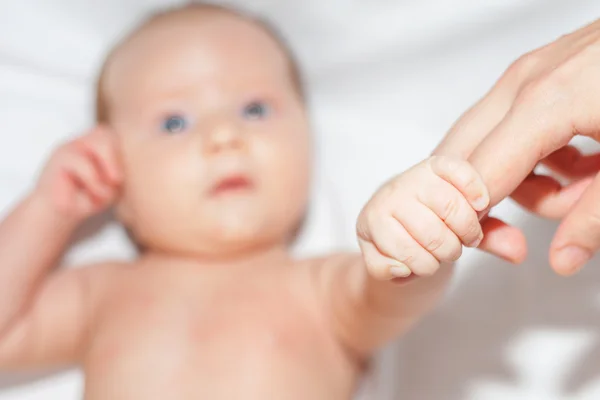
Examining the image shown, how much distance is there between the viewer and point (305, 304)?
1081mm

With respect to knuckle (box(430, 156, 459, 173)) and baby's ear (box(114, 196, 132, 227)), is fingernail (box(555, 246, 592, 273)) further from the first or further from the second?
baby's ear (box(114, 196, 132, 227))

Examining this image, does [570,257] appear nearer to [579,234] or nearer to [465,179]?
[579,234]

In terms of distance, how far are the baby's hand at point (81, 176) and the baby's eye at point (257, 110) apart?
216mm

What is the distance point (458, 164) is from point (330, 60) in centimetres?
76

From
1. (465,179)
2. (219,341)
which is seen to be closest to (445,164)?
(465,179)

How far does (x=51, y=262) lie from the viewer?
1.20 meters

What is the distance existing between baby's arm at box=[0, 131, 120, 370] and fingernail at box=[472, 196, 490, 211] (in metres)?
0.68

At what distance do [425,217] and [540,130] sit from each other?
15 centimetres

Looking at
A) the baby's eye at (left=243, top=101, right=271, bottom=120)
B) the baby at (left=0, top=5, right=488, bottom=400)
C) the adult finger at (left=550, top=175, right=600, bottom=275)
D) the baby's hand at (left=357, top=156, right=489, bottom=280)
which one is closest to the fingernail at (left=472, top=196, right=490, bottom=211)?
the baby's hand at (left=357, top=156, right=489, bottom=280)

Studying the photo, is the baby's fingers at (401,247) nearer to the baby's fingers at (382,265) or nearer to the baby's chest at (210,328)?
the baby's fingers at (382,265)

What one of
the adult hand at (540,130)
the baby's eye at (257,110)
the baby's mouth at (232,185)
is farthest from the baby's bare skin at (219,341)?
the adult hand at (540,130)

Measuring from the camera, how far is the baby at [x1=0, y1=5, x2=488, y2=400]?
1015mm

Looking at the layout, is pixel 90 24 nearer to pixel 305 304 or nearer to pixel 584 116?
pixel 305 304

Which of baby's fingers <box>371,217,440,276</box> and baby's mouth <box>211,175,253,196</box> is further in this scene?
baby's mouth <box>211,175,253,196</box>
